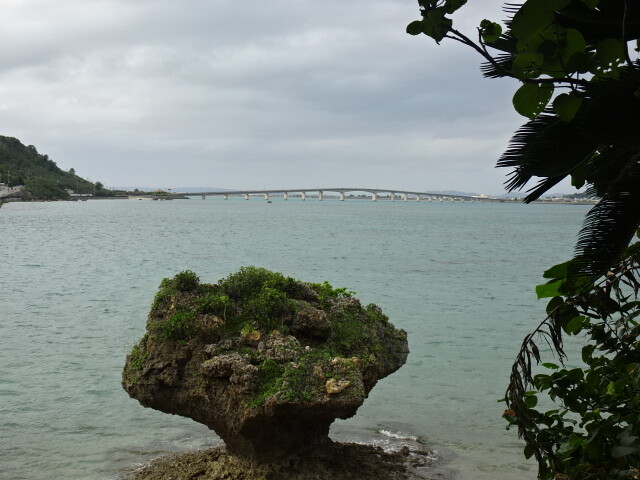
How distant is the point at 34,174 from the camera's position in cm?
14650

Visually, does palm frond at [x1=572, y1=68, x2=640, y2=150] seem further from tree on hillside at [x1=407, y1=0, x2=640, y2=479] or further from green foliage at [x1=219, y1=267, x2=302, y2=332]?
green foliage at [x1=219, y1=267, x2=302, y2=332]

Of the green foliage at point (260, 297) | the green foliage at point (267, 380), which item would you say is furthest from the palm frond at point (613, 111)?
the green foliage at point (260, 297)

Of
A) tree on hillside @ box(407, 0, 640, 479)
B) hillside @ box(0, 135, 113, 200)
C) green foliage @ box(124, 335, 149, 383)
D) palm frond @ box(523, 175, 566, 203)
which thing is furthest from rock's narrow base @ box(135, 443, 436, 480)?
hillside @ box(0, 135, 113, 200)

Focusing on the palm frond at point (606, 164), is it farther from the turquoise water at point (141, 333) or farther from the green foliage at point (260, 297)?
the turquoise water at point (141, 333)

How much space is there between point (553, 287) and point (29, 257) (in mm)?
31498

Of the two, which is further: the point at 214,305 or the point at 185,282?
the point at 185,282

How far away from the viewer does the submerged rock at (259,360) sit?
5.18m

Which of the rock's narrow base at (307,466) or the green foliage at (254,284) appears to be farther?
the green foliage at (254,284)

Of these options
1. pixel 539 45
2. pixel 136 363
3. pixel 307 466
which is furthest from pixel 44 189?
pixel 539 45

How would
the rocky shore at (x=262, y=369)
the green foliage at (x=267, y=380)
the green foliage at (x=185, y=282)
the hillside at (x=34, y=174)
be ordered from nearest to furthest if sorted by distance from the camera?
the green foliage at (x=267, y=380)
the rocky shore at (x=262, y=369)
the green foliage at (x=185, y=282)
the hillside at (x=34, y=174)

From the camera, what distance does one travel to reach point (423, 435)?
310 inches

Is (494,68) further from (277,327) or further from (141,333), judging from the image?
(141,333)

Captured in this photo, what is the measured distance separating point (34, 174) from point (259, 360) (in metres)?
155

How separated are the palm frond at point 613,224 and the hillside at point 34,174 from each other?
13637 centimetres
